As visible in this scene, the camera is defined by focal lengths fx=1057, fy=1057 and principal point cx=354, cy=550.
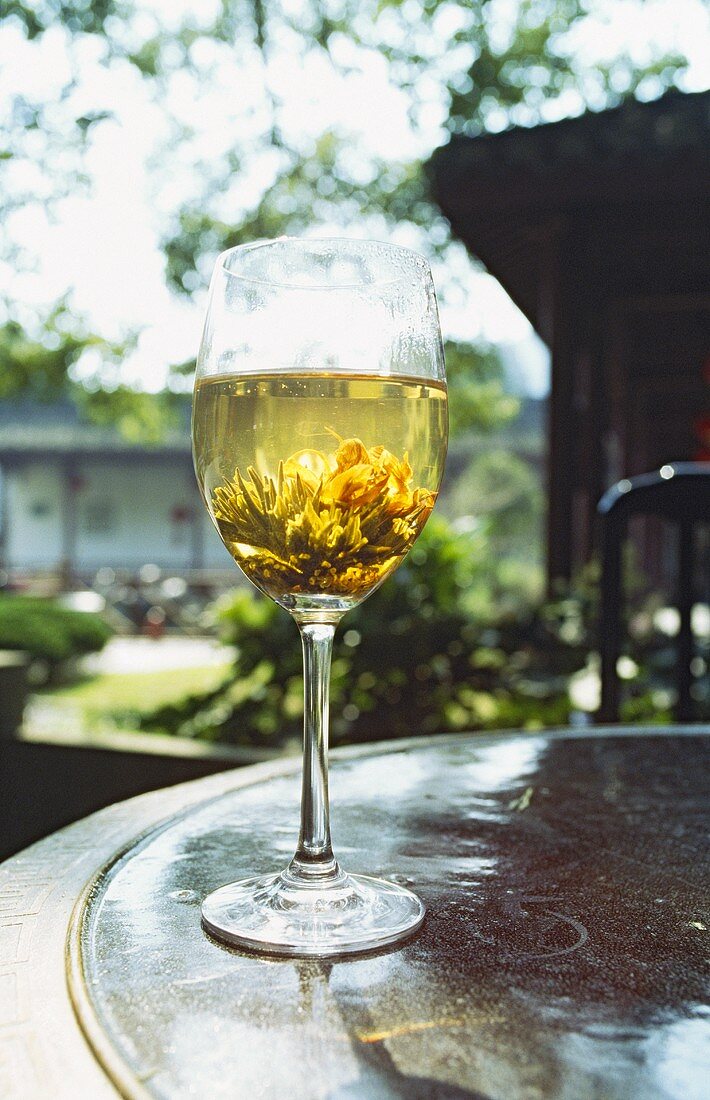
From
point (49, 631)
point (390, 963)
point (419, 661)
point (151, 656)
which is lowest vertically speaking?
point (151, 656)

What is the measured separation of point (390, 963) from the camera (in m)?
0.60

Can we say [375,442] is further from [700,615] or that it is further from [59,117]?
[59,117]

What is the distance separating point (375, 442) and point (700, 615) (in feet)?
19.0

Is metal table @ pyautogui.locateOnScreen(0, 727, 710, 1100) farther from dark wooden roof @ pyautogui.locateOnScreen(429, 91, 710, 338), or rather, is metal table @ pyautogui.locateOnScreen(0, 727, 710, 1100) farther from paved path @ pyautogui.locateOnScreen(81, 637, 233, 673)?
paved path @ pyautogui.locateOnScreen(81, 637, 233, 673)

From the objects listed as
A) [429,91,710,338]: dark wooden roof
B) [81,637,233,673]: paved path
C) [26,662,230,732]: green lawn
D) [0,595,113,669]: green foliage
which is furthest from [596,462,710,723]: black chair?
[0,595,113,669]: green foliage

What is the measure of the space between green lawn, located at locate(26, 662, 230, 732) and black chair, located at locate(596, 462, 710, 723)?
5005 mm

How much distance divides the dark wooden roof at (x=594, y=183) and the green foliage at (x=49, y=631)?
7.20 metres

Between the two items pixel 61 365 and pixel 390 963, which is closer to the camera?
pixel 390 963

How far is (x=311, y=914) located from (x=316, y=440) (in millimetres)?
312

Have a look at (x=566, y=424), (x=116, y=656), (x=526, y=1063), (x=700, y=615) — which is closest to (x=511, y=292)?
(x=566, y=424)

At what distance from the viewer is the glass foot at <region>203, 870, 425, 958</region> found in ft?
2.04

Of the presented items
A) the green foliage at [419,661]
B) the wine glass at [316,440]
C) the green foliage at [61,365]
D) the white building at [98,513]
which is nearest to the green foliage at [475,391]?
the green foliage at [61,365]

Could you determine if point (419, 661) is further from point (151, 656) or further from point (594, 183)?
point (151, 656)

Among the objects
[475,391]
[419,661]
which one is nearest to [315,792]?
[419,661]
